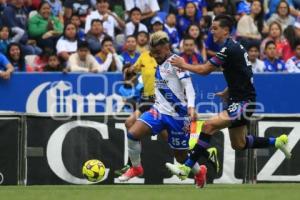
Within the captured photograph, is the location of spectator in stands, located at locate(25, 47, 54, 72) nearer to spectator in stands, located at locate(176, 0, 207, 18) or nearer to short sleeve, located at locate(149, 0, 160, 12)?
short sleeve, located at locate(149, 0, 160, 12)

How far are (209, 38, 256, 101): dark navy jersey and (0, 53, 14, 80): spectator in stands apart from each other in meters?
6.69

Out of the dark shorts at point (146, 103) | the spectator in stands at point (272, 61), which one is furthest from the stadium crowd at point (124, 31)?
the dark shorts at point (146, 103)

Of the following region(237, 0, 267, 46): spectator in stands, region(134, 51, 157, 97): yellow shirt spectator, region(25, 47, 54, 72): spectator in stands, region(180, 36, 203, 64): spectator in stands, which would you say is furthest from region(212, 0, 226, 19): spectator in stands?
region(134, 51, 157, 97): yellow shirt spectator

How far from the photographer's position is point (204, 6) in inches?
878

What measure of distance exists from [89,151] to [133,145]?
2258 mm

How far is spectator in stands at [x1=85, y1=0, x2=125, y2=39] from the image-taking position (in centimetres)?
2105

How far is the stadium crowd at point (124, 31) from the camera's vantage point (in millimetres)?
19322

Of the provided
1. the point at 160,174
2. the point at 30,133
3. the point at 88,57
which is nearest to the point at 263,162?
the point at 160,174

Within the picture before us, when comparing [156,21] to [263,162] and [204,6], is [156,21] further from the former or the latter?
[263,162]

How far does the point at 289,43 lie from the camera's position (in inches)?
801

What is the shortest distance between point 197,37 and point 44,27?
336 cm

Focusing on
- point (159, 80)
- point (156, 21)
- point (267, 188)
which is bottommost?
point (267, 188)

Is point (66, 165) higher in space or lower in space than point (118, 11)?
lower

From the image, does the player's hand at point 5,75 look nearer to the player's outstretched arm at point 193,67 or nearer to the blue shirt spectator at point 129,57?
the blue shirt spectator at point 129,57
